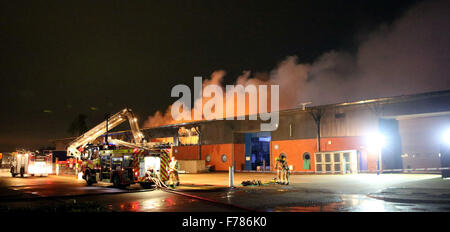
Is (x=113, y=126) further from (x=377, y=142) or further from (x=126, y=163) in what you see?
(x=377, y=142)

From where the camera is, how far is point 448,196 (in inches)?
495

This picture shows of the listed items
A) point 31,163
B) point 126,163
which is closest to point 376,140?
point 126,163

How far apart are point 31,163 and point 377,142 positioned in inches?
1156

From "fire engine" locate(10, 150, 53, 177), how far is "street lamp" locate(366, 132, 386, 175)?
90.9ft

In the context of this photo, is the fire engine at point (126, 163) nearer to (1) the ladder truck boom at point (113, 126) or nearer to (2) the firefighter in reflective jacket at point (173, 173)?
(1) the ladder truck boom at point (113, 126)

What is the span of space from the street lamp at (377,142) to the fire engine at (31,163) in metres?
27.7

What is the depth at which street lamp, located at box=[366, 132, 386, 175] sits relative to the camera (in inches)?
1030

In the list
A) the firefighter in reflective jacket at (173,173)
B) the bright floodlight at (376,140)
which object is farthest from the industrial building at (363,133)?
the firefighter in reflective jacket at (173,173)

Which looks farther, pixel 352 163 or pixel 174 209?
pixel 352 163

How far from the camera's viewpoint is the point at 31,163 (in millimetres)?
31359

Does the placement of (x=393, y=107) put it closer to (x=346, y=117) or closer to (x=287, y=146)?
(x=346, y=117)

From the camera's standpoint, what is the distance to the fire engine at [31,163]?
3127 centimetres
